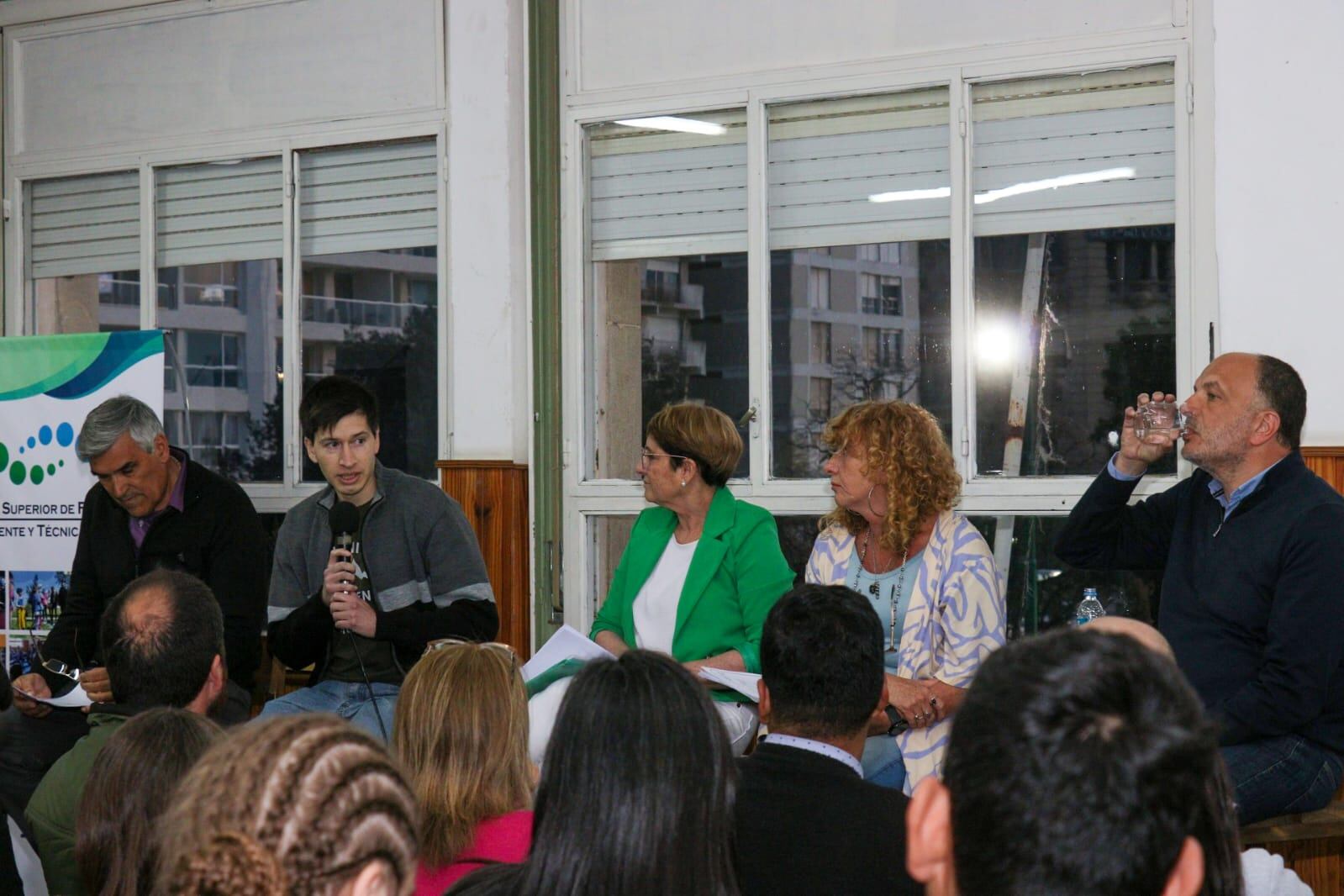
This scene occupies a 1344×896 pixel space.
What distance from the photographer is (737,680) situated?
3.29 meters

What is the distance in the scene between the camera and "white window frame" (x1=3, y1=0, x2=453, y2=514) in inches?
186

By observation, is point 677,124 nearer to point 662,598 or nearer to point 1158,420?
point 662,598

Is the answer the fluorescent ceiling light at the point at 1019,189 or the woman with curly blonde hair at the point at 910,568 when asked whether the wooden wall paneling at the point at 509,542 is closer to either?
the woman with curly blonde hair at the point at 910,568

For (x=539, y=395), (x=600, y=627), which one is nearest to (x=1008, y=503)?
(x=600, y=627)

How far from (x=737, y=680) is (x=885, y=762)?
1.38 feet

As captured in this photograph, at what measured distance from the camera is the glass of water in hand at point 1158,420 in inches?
124

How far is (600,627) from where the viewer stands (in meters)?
3.86

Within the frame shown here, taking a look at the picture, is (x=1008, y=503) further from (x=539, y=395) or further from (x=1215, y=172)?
(x=539, y=395)

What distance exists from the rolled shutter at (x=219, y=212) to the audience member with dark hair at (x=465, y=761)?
10.8ft

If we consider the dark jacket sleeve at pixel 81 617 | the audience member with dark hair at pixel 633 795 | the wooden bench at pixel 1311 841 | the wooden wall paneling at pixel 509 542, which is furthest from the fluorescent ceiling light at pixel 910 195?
the audience member with dark hair at pixel 633 795

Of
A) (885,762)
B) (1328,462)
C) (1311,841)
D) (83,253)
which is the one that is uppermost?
(83,253)

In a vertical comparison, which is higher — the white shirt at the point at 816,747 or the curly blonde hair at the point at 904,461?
the curly blonde hair at the point at 904,461

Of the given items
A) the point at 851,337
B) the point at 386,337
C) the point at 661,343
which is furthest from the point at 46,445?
the point at 851,337

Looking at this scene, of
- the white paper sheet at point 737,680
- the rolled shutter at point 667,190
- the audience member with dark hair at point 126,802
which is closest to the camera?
the audience member with dark hair at point 126,802
